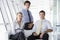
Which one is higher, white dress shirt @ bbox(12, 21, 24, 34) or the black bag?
white dress shirt @ bbox(12, 21, 24, 34)

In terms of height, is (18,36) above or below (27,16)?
below

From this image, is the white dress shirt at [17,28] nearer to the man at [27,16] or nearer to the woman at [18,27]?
the woman at [18,27]

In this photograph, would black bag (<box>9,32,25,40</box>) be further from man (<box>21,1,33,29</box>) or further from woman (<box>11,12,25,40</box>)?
man (<box>21,1,33,29</box>)

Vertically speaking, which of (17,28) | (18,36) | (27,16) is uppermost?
(27,16)

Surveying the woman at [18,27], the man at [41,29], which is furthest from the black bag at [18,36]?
the man at [41,29]

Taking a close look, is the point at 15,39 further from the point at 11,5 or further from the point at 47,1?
the point at 47,1

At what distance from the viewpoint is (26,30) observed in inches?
132

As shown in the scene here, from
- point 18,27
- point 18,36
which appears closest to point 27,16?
point 18,27

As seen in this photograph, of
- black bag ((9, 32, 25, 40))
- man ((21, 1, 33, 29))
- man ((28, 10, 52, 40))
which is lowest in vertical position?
black bag ((9, 32, 25, 40))

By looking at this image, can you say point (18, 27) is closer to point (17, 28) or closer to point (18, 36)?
point (17, 28)

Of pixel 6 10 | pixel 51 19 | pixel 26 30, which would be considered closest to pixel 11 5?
pixel 6 10

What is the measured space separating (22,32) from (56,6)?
675 millimetres

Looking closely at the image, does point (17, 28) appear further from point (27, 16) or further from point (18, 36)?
point (27, 16)

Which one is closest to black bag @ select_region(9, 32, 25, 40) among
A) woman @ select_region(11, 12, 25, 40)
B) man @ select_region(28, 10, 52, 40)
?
woman @ select_region(11, 12, 25, 40)
